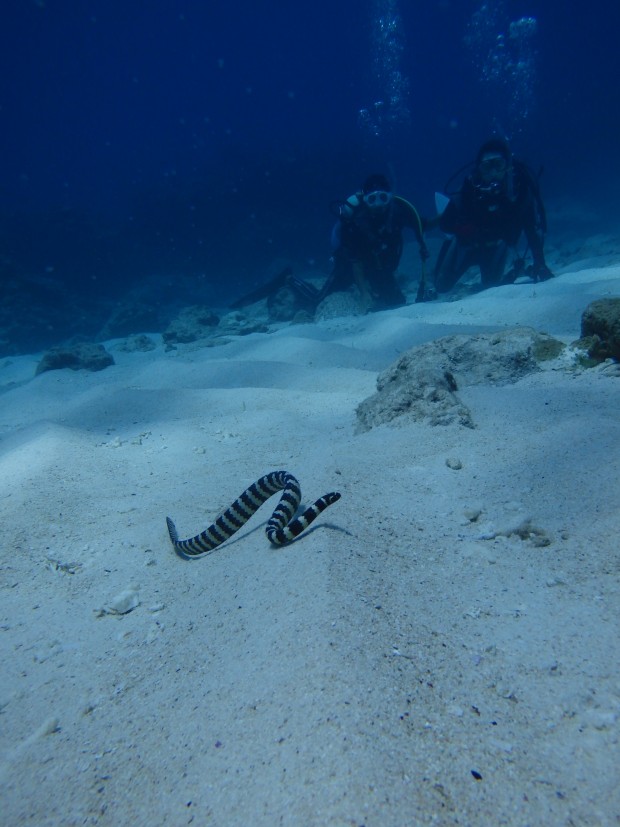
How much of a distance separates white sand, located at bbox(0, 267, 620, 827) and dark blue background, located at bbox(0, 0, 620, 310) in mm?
21055

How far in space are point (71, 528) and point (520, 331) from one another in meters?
5.00

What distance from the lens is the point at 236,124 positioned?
4681 cm

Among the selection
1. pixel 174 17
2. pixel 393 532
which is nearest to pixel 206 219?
pixel 393 532

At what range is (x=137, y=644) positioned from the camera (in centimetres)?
237

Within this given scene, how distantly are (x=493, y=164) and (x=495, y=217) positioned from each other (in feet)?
4.16

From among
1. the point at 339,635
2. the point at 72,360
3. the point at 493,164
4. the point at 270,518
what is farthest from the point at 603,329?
the point at 72,360

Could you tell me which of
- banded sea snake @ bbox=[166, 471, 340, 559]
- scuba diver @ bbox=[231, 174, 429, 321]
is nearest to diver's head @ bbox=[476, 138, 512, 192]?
scuba diver @ bbox=[231, 174, 429, 321]

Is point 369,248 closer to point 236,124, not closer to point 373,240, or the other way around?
point 373,240

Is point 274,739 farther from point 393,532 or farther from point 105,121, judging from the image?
point 105,121

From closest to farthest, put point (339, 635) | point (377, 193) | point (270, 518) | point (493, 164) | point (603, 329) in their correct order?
point (339, 635), point (270, 518), point (603, 329), point (493, 164), point (377, 193)

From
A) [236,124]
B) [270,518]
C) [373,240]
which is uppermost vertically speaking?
[236,124]

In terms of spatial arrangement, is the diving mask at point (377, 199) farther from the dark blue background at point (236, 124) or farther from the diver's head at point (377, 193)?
the dark blue background at point (236, 124)

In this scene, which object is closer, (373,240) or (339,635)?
(339,635)

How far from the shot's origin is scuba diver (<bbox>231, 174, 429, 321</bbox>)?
11.2 metres
